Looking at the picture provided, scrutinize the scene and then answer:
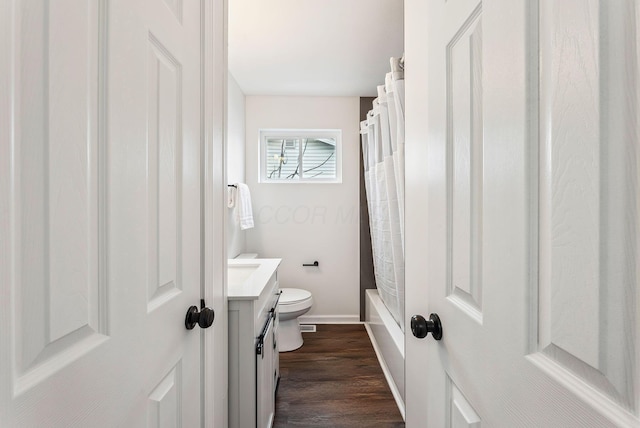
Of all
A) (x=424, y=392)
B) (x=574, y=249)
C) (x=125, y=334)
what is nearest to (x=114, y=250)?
(x=125, y=334)

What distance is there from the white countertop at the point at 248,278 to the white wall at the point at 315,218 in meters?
1.22

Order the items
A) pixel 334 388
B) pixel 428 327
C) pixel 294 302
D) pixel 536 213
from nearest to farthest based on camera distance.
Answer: pixel 536 213, pixel 428 327, pixel 334 388, pixel 294 302

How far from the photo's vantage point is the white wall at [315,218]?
3320mm

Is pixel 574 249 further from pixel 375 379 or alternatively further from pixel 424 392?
pixel 375 379

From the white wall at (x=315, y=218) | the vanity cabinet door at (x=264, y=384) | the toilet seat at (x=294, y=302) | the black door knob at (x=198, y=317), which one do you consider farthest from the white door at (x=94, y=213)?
the white wall at (x=315, y=218)

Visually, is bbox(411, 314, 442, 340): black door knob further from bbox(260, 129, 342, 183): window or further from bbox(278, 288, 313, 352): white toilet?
bbox(260, 129, 342, 183): window

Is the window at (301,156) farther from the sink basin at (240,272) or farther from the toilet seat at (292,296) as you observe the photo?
the sink basin at (240,272)

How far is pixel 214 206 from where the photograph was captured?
3.43ft

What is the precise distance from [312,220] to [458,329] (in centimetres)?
267

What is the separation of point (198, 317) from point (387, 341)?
168 centimetres

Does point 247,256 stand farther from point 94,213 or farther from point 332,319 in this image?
→ point 94,213

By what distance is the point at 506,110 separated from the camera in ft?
1.71

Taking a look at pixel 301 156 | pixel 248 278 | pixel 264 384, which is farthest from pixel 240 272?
pixel 301 156

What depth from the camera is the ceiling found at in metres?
1.94
